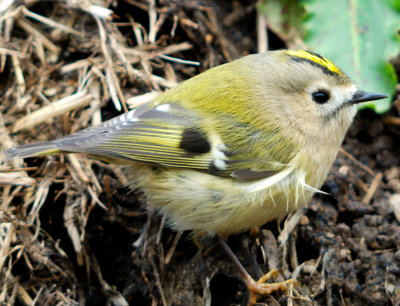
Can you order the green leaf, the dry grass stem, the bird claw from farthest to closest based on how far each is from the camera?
the green leaf → the dry grass stem → the bird claw

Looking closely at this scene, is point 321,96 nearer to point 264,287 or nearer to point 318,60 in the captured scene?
point 318,60

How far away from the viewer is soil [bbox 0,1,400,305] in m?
2.04

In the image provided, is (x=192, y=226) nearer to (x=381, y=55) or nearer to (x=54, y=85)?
(x=54, y=85)

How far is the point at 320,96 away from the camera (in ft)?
6.93

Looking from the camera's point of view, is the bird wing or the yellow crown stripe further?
the yellow crown stripe

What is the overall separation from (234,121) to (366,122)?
3.51 feet

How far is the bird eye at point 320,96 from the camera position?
2104mm

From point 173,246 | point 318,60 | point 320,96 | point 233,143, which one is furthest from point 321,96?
point 173,246

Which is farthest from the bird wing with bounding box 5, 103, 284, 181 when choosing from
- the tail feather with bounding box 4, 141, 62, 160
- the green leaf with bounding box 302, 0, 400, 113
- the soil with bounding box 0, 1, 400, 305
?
the green leaf with bounding box 302, 0, 400, 113

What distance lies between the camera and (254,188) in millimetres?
1958

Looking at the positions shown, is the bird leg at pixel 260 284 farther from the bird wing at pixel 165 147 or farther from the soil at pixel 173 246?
the bird wing at pixel 165 147

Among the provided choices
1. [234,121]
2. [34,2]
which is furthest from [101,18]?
[234,121]

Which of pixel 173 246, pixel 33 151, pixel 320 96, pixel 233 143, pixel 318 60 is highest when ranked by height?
pixel 318 60

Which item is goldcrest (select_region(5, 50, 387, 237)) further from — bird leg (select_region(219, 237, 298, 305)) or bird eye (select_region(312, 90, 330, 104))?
bird leg (select_region(219, 237, 298, 305))
